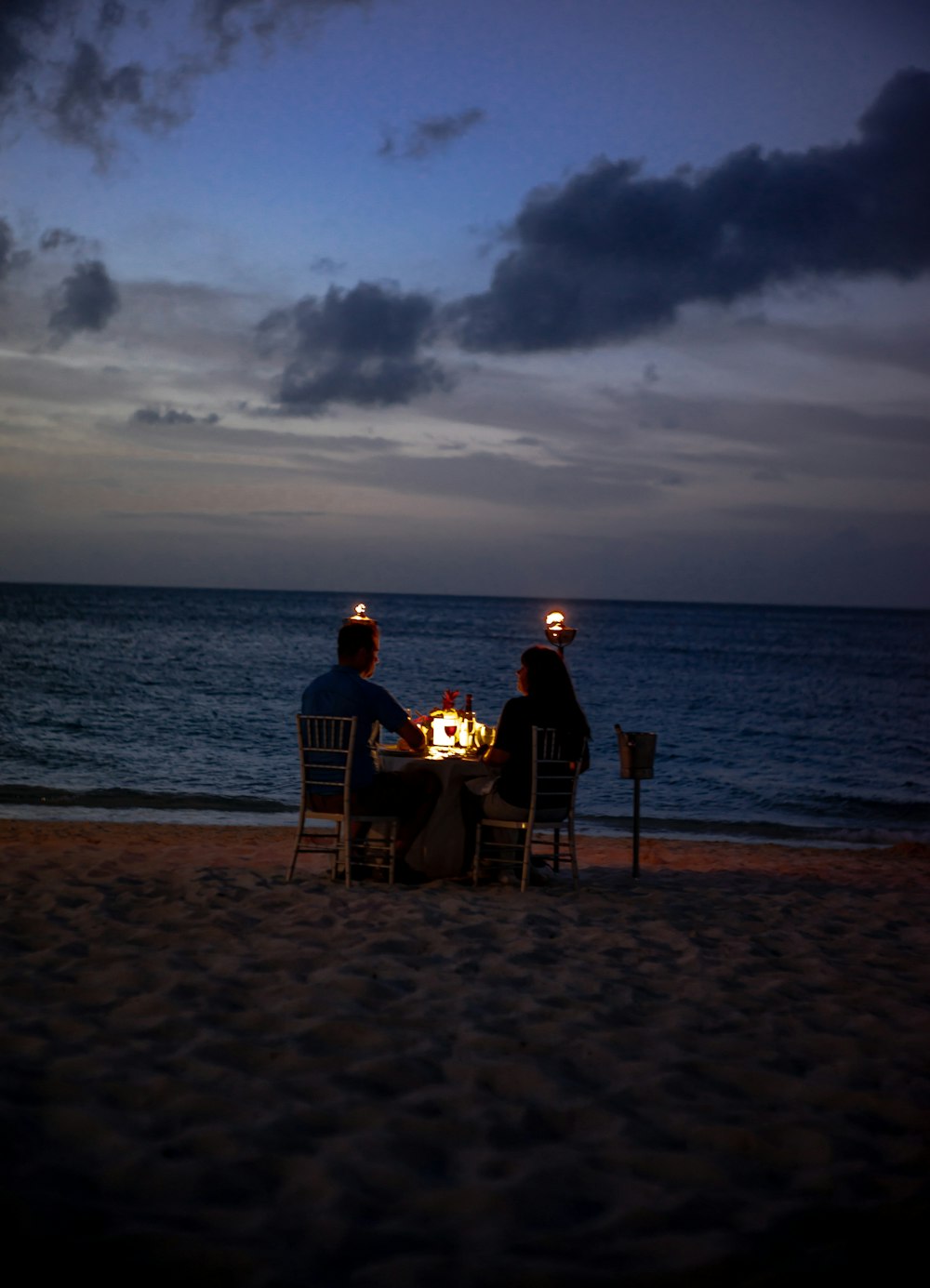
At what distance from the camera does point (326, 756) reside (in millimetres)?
6195

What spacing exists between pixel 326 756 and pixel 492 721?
59.0 feet

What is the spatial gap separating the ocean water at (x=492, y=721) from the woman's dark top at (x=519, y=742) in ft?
16.1

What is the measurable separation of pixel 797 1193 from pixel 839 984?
6.29ft

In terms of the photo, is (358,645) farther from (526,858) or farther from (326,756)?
(526,858)

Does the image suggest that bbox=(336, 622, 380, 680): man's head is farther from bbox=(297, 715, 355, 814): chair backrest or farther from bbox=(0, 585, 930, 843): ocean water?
bbox=(0, 585, 930, 843): ocean water

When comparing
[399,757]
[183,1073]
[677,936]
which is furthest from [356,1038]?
[399,757]

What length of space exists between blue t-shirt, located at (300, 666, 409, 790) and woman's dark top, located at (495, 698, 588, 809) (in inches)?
24.2

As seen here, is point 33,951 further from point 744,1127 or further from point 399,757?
point 744,1127

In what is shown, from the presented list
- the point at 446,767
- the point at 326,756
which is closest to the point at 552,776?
the point at 446,767

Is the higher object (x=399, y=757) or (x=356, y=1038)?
(x=399, y=757)

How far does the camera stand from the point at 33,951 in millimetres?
4434

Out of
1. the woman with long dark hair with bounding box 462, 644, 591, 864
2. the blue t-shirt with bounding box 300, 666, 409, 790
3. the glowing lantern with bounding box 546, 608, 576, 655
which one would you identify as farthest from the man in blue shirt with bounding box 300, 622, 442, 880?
the glowing lantern with bounding box 546, 608, 576, 655

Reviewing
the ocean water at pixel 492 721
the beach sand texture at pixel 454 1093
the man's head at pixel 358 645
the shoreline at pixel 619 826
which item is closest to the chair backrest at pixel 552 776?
the beach sand texture at pixel 454 1093

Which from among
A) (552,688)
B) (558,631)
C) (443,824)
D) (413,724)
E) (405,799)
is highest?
(558,631)
